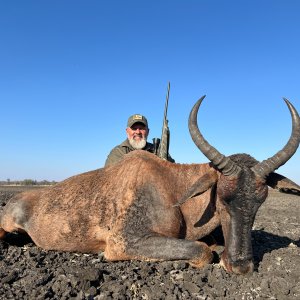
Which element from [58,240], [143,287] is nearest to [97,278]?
[143,287]

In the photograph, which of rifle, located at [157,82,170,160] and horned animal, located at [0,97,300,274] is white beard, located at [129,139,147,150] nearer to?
rifle, located at [157,82,170,160]

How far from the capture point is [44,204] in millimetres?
7078

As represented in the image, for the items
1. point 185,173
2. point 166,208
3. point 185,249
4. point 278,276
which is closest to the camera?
point 278,276

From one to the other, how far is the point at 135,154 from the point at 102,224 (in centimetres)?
137

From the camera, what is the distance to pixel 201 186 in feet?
18.5

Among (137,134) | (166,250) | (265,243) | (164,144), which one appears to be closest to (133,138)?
(137,134)

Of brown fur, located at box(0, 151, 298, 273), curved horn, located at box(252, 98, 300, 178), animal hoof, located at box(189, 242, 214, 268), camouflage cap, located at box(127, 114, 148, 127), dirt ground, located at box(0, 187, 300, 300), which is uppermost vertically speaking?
camouflage cap, located at box(127, 114, 148, 127)

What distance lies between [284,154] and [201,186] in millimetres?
1234

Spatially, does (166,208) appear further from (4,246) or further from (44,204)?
(4,246)

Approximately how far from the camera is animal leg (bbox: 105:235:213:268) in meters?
5.62

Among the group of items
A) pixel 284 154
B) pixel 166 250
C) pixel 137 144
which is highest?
pixel 137 144

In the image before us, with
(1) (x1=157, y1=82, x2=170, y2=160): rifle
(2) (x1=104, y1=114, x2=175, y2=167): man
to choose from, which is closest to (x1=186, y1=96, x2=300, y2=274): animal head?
(1) (x1=157, y1=82, x2=170, y2=160): rifle

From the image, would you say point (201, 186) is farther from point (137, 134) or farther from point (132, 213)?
point (137, 134)

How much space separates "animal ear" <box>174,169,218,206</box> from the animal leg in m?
0.62
